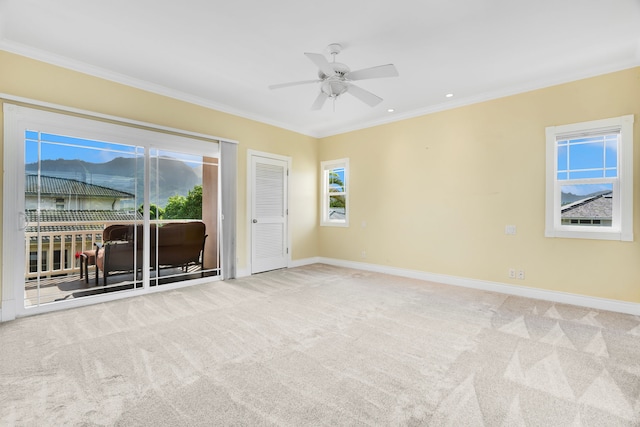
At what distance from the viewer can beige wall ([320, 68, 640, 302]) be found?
350 centimetres

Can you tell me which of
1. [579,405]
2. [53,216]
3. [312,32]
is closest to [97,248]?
[53,216]

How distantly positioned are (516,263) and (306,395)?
3647mm

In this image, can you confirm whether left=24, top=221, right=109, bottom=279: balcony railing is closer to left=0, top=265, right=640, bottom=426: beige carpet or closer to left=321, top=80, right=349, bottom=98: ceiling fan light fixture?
left=0, top=265, right=640, bottom=426: beige carpet

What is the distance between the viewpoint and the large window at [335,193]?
615 centimetres

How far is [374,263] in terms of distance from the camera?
18.6ft

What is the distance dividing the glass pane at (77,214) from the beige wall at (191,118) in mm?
478

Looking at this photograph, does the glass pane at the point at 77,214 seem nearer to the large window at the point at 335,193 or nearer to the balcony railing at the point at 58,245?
the balcony railing at the point at 58,245

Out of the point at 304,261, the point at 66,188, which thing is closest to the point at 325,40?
the point at 66,188

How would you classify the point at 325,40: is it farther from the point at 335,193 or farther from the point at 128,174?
the point at 335,193

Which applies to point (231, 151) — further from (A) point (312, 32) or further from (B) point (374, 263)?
(B) point (374, 263)

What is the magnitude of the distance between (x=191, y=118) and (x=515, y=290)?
542cm

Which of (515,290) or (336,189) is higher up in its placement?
(336,189)

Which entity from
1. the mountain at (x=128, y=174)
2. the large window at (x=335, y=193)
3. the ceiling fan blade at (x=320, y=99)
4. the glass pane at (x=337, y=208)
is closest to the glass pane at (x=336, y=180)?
the large window at (x=335, y=193)

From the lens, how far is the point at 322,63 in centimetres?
276
